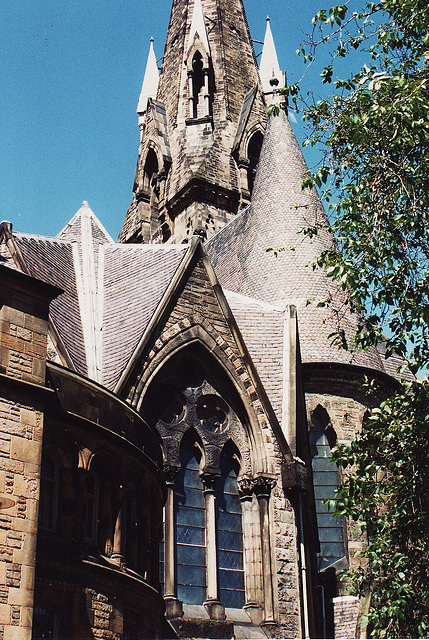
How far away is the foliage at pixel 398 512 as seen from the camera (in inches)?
516

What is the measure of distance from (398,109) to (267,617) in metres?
8.03

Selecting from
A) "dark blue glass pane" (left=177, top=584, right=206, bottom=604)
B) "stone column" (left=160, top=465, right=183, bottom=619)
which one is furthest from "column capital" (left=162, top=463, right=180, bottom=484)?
"dark blue glass pane" (left=177, top=584, right=206, bottom=604)

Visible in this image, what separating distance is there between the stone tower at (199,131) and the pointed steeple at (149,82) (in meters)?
2.88

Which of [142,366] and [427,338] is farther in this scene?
[142,366]

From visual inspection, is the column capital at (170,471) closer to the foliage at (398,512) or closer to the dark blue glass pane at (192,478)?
the dark blue glass pane at (192,478)

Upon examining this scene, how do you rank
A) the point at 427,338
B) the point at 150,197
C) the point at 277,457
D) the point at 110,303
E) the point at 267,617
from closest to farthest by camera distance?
the point at 427,338 < the point at 267,617 < the point at 277,457 < the point at 110,303 < the point at 150,197

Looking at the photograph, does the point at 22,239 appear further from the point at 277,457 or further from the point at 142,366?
the point at 277,457

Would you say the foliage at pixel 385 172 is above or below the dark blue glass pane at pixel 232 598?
above

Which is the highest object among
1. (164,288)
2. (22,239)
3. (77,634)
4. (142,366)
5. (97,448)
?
(22,239)

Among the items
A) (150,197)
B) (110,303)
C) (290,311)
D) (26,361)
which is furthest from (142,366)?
(150,197)

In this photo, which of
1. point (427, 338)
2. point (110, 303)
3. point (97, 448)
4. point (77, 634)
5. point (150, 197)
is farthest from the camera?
point (150, 197)

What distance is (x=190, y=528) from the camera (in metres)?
16.8

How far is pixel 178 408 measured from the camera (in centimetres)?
1758

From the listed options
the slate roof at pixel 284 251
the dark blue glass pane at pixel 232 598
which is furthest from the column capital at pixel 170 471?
the slate roof at pixel 284 251
